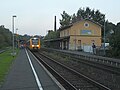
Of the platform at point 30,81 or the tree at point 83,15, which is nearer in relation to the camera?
the platform at point 30,81

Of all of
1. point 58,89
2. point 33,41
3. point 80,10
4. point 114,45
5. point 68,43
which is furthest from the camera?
point 80,10

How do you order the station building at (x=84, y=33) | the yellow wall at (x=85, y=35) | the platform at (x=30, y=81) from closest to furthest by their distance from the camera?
the platform at (x=30, y=81) → the station building at (x=84, y=33) → the yellow wall at (x=85, y=35)

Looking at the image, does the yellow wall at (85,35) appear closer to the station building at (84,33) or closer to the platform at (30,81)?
the station building at (84,33)

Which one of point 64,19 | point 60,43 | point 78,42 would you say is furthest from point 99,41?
point 64,19

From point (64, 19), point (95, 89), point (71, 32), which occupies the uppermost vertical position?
point (64, 19)

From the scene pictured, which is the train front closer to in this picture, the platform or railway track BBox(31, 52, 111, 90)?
railway track BBox(31, 52, 111, 90)

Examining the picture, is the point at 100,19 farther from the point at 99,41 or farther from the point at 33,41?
the point at 33,41

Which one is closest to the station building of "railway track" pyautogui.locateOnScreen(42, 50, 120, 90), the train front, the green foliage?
the train front

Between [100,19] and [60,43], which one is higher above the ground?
[100,19]

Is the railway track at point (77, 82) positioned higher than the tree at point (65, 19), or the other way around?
the tree at point (65, 19)

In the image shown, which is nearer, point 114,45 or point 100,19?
point 114,45

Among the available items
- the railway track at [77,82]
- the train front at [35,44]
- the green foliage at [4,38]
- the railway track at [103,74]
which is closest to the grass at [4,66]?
the railway track at [77,82]

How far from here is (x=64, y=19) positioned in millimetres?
128750

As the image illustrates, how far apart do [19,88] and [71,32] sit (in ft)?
211
